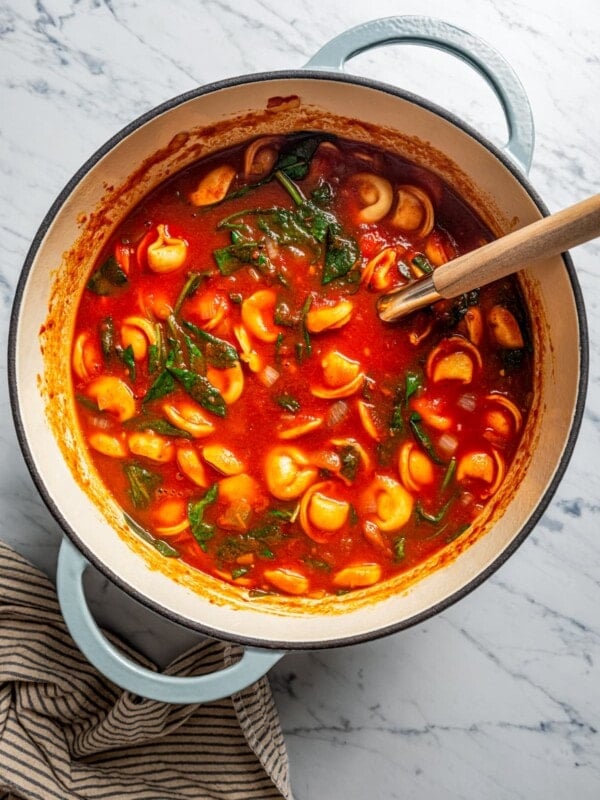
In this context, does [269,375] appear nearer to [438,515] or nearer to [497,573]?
[438,515]

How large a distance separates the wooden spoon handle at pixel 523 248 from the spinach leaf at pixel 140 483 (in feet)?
3.74

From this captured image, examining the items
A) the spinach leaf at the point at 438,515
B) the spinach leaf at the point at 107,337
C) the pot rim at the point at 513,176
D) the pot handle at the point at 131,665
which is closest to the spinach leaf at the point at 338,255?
the pot rim at the point at 513,176

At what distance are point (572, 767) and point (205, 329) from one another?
6.86 feet

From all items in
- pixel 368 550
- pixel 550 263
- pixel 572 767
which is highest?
pixel 550 263

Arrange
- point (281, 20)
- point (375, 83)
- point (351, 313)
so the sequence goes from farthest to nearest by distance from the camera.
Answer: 1. point (281, 20)
2. point (351, 313)
3. point (375, 83)

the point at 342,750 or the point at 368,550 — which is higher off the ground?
the point at 368,550

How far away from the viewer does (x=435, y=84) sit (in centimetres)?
291

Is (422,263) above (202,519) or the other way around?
above

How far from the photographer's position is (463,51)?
2496 mm

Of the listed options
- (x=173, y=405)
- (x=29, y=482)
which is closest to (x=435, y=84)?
(x=173, y=405)

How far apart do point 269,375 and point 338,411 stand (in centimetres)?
25

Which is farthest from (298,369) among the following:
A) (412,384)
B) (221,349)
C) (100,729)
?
(100,729)

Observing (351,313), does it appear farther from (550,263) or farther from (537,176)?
(537,176)

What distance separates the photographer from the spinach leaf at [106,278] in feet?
9.23
